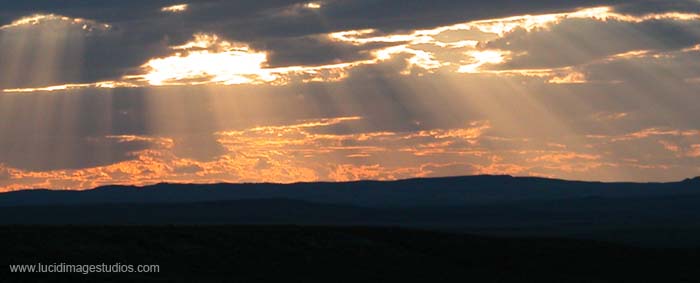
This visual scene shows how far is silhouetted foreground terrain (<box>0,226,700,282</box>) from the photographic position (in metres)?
51.8

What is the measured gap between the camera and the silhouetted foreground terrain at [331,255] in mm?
51844

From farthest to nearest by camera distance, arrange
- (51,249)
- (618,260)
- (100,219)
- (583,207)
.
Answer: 1. (583,207)
2. (100,219)
3. (618,260)
4. (51,249)

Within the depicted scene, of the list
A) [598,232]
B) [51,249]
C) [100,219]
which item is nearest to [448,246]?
[51,249]

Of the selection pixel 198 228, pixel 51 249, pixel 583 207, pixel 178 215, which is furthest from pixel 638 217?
pixel 51 249

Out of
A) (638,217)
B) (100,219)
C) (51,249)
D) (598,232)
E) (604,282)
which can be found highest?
(100,219)

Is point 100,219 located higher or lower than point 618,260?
higher

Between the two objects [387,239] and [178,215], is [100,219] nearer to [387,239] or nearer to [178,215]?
[178,215]

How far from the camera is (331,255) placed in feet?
194

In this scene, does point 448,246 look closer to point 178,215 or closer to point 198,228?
point 198,228

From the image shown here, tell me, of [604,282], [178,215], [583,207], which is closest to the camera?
[604,282]

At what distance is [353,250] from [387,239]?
4575mm

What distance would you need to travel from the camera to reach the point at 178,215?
16100cm

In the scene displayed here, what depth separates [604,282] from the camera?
57.5m

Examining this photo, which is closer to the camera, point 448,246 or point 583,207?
point 448,246
